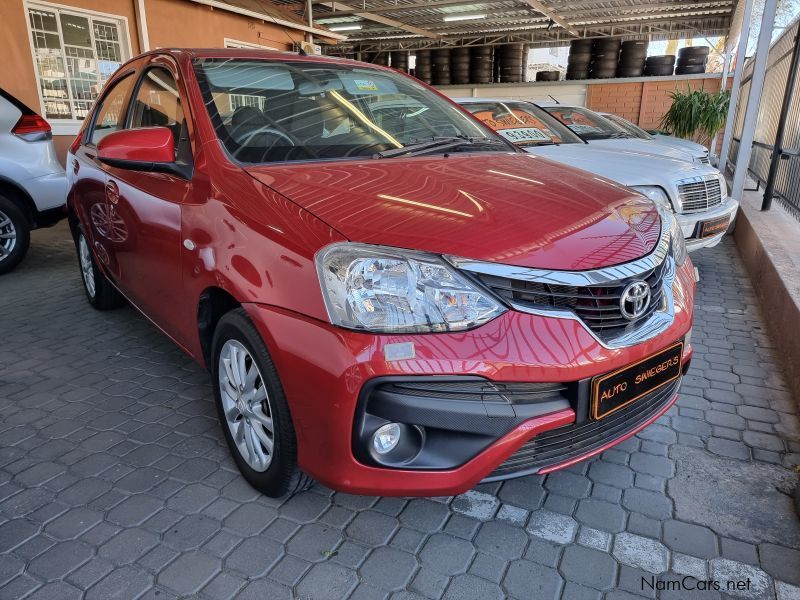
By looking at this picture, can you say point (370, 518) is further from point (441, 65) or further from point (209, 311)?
point (441, 65)

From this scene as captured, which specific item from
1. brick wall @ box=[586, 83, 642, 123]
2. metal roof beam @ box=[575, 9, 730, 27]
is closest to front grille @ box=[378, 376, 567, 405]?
brick wall @ box=[586, 83, 642, 123]

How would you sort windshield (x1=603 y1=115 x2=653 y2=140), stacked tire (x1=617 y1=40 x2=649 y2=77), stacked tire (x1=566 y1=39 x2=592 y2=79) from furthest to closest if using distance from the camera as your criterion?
stacked tire (x1=566 y1=39 x2=592 y2=79), stacked tire (x1=617 y1=40 x2=649 y2=77), windshield (x1=603 y1=115 x2=653 y2=140)

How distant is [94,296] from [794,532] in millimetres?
4221

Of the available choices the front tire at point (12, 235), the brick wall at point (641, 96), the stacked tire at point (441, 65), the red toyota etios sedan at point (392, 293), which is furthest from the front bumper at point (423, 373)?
the stacked tire at point (441, 65)

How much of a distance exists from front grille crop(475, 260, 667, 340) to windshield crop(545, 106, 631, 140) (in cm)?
544

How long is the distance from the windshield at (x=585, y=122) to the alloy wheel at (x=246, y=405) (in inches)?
226

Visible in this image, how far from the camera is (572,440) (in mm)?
1843

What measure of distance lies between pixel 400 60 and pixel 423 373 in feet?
68.8

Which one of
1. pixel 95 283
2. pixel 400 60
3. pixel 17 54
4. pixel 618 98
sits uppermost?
pixel 400 60

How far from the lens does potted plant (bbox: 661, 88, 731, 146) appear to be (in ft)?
40.9

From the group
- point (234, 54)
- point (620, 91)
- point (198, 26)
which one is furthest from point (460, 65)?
point (234, 54)

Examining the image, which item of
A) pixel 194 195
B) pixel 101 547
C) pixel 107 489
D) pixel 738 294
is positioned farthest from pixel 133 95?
pixel 738 294

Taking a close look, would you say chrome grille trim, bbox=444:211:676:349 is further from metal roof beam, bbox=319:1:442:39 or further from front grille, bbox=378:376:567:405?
metal roof beam, bbox=319:1:442:39

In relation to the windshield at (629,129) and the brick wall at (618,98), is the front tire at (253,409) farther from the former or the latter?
the brick wall at (618,98)
